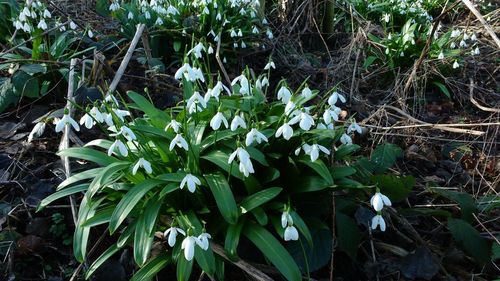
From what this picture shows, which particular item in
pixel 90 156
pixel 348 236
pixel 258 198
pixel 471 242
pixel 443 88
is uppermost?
pixel 90 156

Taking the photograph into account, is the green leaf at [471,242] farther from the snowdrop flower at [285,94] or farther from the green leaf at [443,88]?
the green leaf at [443,88]

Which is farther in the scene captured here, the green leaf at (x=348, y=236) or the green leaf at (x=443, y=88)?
the green leaf at (x=443, y=88)

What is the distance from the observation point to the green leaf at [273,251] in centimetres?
207

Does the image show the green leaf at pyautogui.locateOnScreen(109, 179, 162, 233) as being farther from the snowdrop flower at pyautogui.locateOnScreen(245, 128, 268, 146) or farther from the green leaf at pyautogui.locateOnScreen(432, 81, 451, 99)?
the green leaf at pyautogui.locateOnScreen(432, 81, 451, 99)

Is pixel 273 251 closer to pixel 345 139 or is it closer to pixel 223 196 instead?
pixel 223 196

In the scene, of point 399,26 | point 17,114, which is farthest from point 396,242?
point 399,26

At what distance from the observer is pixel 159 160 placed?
246 cm

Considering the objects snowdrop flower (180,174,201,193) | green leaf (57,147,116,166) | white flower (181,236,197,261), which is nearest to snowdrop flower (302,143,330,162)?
snowdrop flower (180,174,201,193)

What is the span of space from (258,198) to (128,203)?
0.54 metres

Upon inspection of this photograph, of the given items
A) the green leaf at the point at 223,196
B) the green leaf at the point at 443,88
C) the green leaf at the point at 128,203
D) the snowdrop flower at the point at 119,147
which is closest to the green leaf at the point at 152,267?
the green leaf at the point at 128,203

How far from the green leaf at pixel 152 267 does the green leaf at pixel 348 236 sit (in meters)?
0.76

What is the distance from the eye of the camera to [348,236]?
2379mm

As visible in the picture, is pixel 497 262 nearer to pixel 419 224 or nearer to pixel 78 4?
pixel 419 224

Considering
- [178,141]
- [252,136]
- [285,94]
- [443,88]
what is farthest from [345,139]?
[443,88]
